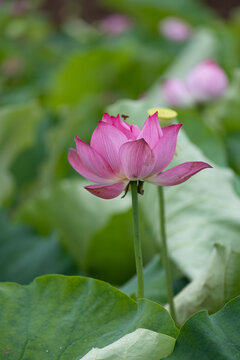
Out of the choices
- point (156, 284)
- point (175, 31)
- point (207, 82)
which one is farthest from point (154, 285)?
point (175, 31)

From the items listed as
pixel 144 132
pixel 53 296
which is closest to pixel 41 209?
pixel 53 296

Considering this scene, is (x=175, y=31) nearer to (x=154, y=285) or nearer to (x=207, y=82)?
(x=207, y=82)

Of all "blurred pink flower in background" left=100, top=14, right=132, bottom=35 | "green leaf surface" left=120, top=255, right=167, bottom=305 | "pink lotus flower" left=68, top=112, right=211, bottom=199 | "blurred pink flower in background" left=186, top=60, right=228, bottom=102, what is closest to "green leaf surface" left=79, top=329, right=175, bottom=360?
"pink lotus flower" left=68, top=112, right=211, bottom=199

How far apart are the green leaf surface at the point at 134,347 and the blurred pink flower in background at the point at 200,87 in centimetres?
86

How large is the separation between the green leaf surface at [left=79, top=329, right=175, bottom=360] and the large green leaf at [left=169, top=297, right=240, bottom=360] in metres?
0.02

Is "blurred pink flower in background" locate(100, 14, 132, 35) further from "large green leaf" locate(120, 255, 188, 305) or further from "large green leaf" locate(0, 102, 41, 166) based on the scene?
"large green leaf" locate(120, 255, 188, 305)

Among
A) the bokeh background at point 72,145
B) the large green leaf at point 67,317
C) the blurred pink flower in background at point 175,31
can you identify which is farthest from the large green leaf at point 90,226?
the blurred pink flower in background at point 175,31

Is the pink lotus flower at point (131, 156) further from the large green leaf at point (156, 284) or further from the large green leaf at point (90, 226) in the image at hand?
the large green leaf at point (90, 226)

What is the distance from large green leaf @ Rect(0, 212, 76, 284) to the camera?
1.07 metres

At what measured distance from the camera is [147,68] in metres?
2.32

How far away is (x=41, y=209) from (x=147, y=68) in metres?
1.23

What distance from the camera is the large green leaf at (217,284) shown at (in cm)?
72

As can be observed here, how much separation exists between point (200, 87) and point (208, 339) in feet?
2.83

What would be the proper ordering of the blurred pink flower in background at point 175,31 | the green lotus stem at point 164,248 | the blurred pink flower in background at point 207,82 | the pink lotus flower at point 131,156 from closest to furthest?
1. the pink lotus flower at point 131,156
2. the green lotus stem at point 164,248
3. the blurred pink flower in background at point 207,82
4. the blurred pink flower in background at point 175,31
